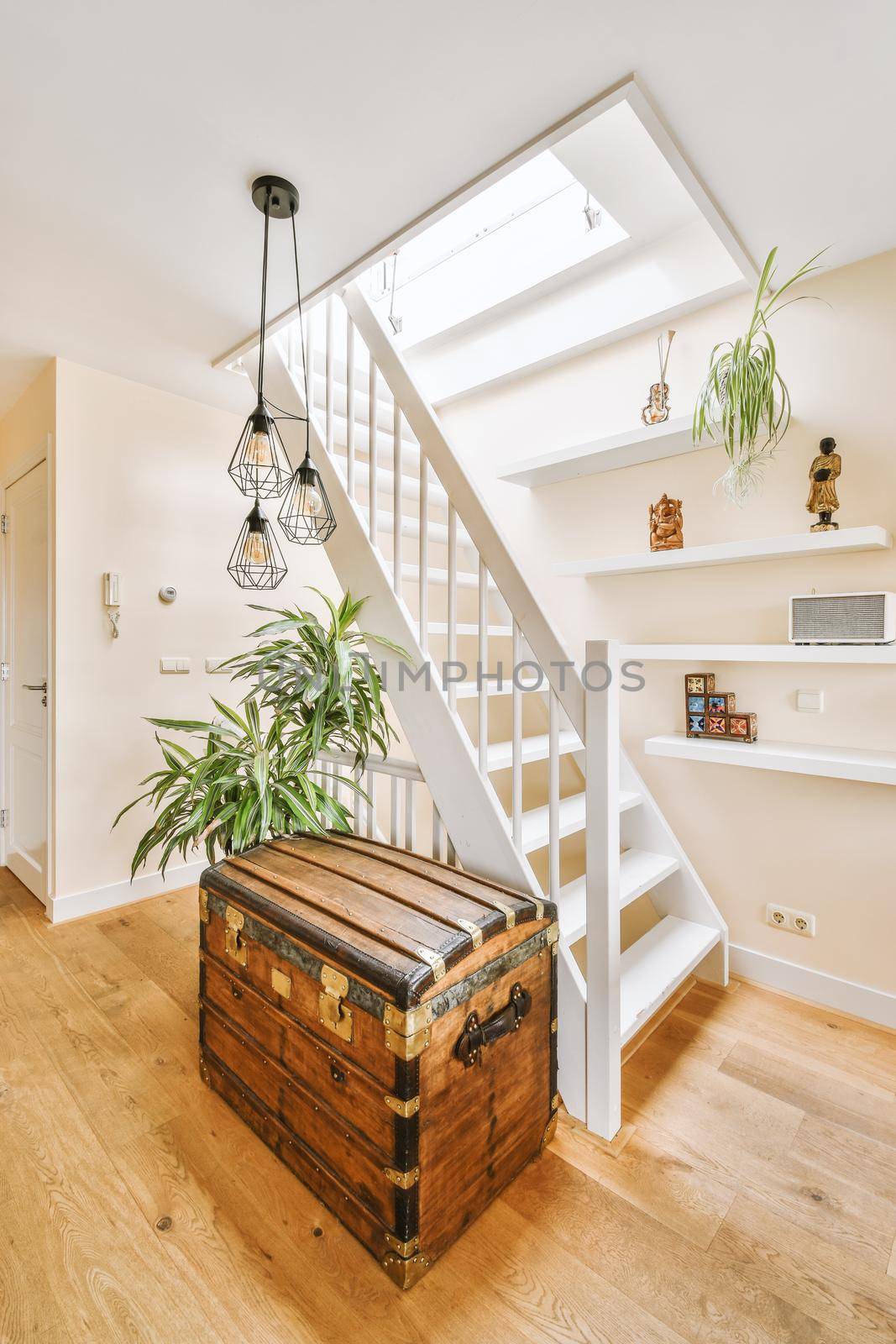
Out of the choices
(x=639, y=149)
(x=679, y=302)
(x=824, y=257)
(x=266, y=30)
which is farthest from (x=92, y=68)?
(x=824, y=257)

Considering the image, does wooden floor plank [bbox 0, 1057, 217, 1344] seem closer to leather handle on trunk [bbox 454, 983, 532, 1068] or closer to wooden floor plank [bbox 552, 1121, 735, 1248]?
leather handle on trunk [bbox 454, 983, 532, 1068]

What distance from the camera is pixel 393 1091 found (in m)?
1.09

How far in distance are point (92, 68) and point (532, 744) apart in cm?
212

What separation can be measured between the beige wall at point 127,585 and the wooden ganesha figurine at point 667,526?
2.15 meters

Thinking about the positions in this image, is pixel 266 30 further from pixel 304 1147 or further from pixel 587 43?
pixel 304 1147

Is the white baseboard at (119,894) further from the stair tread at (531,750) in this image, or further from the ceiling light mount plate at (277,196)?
the ceiling light mount plate at (277,196)

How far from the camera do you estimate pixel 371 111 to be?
137 centimetres

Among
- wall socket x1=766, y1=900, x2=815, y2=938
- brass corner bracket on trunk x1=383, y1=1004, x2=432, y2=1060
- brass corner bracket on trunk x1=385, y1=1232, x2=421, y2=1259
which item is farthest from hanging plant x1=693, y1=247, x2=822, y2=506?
brass corner bracket on trunk x1=385, y1=1232, x2=421, y2=1259

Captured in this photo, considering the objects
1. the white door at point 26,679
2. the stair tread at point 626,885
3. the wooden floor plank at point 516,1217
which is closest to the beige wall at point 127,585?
the white door at point 26,679

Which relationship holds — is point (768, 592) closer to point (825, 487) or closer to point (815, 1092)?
point (825, 487)

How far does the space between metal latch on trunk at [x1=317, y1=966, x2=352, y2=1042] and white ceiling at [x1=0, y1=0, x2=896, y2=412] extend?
1906 millimetres

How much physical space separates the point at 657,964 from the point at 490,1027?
869 millimetres

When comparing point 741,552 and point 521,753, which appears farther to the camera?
point 741,552

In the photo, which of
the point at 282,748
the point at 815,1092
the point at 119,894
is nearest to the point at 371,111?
the point at 282,748
